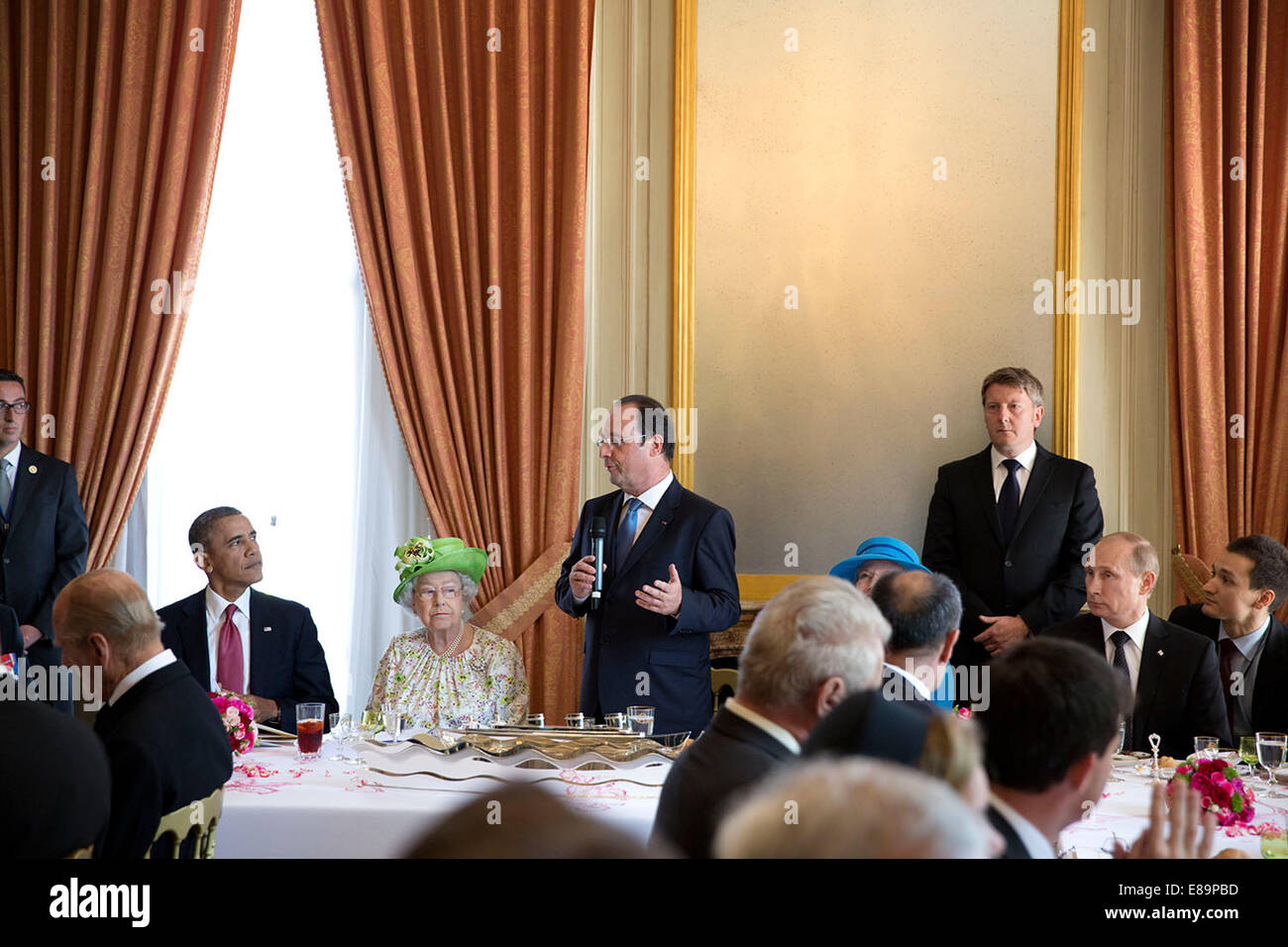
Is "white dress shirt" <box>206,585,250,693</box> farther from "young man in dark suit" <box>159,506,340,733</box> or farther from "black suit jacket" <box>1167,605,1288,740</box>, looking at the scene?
"black suit jacket" <box>1167,605,1288,740</box>

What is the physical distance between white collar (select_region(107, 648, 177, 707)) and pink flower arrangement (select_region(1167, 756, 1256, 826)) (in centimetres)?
220

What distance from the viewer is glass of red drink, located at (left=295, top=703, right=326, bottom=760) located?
3.47 meters

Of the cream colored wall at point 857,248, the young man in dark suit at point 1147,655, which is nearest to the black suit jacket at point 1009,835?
the young man in dark suit at point 1147,655

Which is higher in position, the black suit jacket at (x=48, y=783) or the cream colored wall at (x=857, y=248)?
the cream colored wall at (x=857, y=248)

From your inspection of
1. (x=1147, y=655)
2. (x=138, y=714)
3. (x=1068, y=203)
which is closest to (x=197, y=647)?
(x=138, y=714)

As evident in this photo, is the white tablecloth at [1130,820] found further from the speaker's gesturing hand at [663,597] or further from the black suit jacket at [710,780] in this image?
the speaker's gesturing hand at [663,597]

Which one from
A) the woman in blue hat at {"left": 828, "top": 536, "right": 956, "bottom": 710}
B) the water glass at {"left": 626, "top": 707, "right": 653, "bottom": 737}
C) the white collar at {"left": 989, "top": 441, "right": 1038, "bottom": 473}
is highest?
the white collar at {"left": 989, "top": 441, "right": 1038, "bottom": 473}

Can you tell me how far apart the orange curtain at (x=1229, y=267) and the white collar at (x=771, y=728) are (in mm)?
3715

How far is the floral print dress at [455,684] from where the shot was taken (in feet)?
13.7

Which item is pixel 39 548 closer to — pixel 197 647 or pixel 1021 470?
pixel 197 647

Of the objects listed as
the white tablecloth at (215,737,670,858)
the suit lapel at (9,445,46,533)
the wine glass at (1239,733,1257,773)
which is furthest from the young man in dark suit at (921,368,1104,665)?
the suit lapel at (9,445,46,533)

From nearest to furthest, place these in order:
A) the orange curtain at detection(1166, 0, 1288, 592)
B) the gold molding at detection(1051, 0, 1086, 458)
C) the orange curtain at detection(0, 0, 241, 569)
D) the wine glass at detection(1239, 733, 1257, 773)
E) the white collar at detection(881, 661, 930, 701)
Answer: the white collar at detection(881, 661, 930, 701) < the wine glass at detection(1239, 733, 1257, 773) < the orange curtain at detection(1166, 0, 1288, 592) < the gold molding at detection(1051, 0, 1086, 458) < the orange curtain at detection(0, 0, 241, 569)

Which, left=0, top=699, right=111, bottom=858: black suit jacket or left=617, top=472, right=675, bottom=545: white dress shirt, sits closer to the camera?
left=0, top=699, right=111, bottom=858: black suit jacket

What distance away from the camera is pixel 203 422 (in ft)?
18.3
